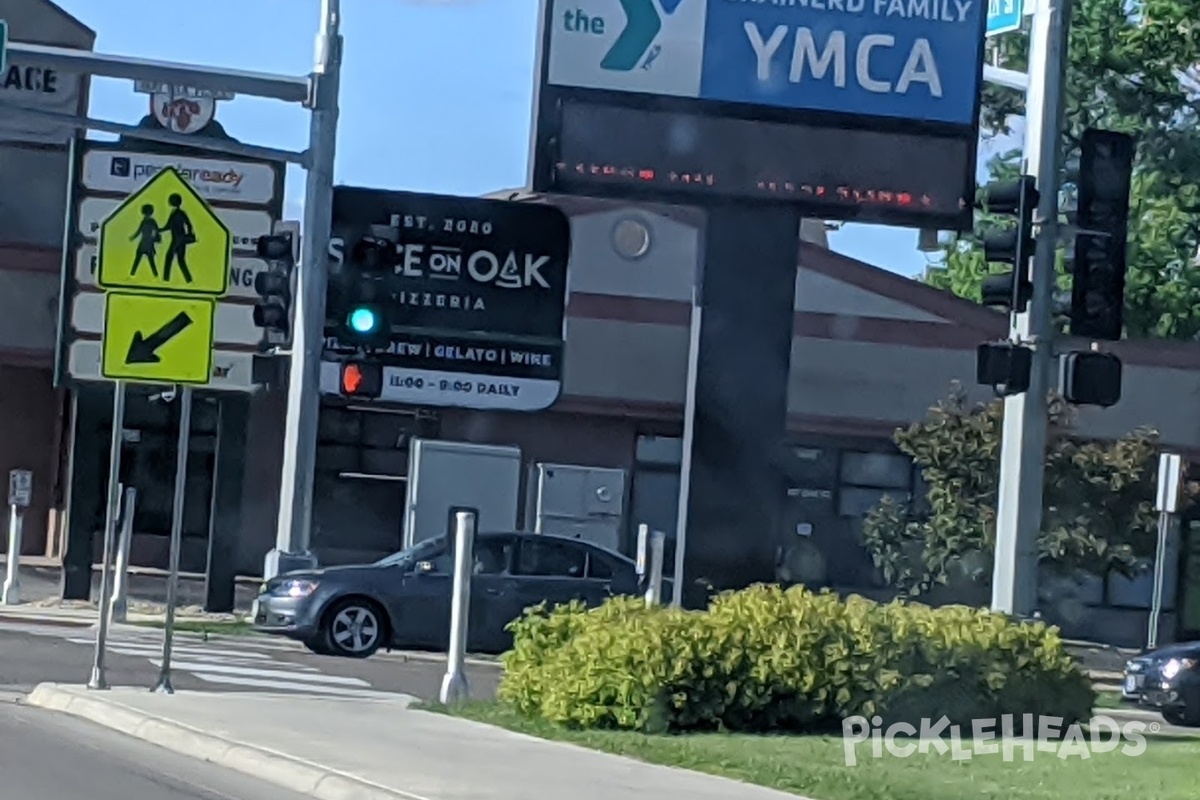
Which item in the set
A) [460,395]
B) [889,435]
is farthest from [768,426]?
[889,435]

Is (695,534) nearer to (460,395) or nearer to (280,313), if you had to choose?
(460,395)

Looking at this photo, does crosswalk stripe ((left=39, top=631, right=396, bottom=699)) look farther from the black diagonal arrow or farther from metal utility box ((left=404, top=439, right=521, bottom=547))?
metal utility box ((left=404, top=439, right=521, bottom=547))

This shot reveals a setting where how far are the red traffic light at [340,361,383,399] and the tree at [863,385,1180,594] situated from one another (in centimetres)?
1262

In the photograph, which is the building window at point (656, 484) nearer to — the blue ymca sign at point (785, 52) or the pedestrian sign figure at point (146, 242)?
the blue ymca sign at point (785, 52)

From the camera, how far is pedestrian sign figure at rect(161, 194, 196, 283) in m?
17.3

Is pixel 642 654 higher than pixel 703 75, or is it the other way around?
pixel 703 75

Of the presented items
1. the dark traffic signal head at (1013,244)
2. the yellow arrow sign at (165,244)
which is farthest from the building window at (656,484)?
the yellow arrow sign at (165,244)

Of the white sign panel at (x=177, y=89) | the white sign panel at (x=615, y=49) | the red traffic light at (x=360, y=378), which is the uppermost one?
the white sign panel at (x=615, y=49)

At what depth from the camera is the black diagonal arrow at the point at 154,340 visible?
56.5 feet

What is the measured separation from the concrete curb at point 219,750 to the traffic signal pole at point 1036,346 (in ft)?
22.4

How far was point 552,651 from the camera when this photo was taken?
658 inches

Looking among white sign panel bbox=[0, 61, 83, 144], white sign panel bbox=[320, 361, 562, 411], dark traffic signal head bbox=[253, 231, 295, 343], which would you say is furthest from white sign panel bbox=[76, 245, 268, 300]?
white sign panel bbox=[0, 61, 83, 144]

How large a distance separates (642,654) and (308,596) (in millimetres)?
8767

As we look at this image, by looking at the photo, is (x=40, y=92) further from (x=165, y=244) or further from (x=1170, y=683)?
(x=1170, y=683)
